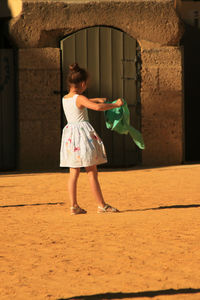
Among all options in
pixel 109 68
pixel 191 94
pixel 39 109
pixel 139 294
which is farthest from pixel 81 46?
pixel 139 294

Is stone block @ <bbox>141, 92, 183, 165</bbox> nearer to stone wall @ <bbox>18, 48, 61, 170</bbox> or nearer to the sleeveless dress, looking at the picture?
stone wall @ <bbox>18, 48, 61, 170</bbox>

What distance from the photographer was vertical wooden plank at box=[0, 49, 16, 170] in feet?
31.0

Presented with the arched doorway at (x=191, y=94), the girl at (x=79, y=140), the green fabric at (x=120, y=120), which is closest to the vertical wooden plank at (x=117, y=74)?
the arched doorway at (x=191, y=94)

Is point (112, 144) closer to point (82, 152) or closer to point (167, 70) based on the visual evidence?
point (167, 70)

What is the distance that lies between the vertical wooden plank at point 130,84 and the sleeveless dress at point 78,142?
4112mm

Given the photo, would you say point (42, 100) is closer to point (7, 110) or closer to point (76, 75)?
point (7, 110)

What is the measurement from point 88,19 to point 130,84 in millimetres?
1146

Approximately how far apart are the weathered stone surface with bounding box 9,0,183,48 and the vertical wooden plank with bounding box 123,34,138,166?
0.63 ft

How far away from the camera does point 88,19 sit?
30.7 ft

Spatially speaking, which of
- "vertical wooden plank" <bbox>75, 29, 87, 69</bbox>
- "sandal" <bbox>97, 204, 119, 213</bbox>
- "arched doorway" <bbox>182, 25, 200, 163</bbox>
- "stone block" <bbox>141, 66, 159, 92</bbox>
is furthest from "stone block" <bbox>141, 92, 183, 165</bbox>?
"sandal" <bbox>97, 204, 119, 213</bbox>

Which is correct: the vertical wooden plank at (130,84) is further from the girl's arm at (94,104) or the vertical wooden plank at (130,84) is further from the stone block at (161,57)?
the girl's arm at (94,104)

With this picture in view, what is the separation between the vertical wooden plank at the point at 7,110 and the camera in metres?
9.46

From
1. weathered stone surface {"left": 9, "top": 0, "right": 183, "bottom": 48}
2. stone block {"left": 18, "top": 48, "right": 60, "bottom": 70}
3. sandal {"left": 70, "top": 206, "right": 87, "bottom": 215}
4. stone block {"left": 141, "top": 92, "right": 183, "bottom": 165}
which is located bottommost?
sandal {"left": 70, "top": 206, "right": 87, "bottom": 215}

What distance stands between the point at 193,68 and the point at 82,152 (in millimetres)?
6291
